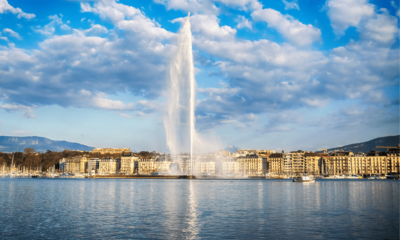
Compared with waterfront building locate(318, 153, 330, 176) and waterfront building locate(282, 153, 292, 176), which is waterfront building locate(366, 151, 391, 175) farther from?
waterfront building locate(282, 153, 292, 176)

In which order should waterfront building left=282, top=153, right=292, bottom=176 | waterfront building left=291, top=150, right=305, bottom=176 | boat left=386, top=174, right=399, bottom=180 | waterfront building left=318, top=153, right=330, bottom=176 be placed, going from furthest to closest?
waterfront building left=282, top=153, right=292, bottom=176 → waterfront building left=291, top=150, right=305, bottom=176 → waterfront building left=318, top=153, right=330, bottom=176 → boat left=386, top=174, right=399, bottom=180

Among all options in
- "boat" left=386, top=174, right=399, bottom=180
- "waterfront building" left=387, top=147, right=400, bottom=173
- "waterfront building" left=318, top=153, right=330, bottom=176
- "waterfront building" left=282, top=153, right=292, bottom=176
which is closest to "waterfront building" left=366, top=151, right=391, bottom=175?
"waterfront building" left=387, top=147, right=400, bottom=173

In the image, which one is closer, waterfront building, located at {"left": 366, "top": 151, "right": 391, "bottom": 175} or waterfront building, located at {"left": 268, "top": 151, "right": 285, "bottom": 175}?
waterfront building, located at {"left": 366, "top": 151, "right": 391, "bottom": 175}

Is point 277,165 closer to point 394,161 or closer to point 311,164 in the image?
point 311,164

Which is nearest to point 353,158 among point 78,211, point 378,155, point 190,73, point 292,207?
point 378,155

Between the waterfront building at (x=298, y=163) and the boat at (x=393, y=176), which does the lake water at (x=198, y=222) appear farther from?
the waterfront building at (x=298, y=163)

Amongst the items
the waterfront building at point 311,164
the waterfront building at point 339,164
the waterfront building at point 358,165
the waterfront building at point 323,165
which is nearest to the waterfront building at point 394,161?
the waterfront building at point 358,165

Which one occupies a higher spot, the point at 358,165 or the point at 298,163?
the point at 298,163

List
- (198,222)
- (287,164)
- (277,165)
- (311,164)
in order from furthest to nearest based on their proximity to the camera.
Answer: (277,165)
(287,164)
(311,164)
(198,222)

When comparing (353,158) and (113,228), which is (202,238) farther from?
(353,158)

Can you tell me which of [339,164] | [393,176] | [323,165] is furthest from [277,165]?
[393,176]

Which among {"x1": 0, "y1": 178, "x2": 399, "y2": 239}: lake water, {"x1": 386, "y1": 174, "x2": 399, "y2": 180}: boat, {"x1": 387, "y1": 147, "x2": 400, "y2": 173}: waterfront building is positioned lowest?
{"x1": 386, "y1": 174, "x2": 399, "y2": 180}: boat

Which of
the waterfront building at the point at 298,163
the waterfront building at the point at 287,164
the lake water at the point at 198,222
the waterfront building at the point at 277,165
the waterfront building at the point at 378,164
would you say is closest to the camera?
the lake water at the point at 198,222

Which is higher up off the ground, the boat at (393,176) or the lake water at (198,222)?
the lake water at (198,222)
